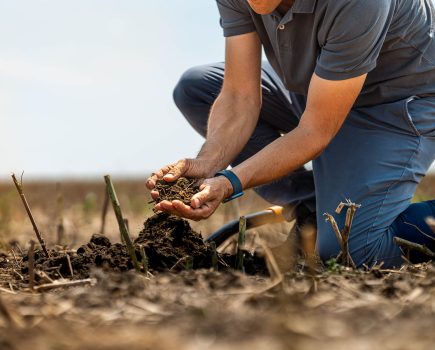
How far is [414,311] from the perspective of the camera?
1863mm

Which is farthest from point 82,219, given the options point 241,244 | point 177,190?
point 241,244

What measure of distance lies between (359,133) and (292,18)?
0.73 meters

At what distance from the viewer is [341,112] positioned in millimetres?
3051

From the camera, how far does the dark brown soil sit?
2.75 meters

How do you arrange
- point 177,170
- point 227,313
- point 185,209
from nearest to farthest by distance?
1. point 227,313
2. point 185,209
3. point 177,170

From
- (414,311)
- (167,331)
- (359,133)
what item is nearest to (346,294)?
(414,311)

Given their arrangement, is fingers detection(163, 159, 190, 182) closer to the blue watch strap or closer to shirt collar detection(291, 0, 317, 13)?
the blue watch strap

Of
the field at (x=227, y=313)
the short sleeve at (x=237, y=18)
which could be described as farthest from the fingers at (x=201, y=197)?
the short sleeve at (x=237, y=18)

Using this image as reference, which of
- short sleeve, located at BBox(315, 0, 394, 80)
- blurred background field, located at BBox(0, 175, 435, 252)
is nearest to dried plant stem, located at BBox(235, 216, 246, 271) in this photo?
short sleeve, located at BBox(315, 0, 394, 80)

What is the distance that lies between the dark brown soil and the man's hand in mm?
138

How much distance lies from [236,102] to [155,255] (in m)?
1.11

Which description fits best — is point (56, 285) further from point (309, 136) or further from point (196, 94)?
point (196, 94)

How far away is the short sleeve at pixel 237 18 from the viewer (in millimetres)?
3520

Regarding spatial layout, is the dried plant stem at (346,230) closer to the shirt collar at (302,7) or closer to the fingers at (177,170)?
the fingers at (177,170)
